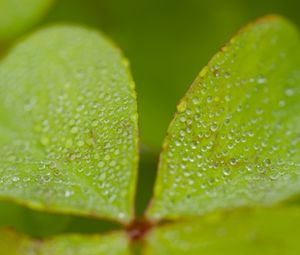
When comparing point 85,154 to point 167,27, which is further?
point 167,27

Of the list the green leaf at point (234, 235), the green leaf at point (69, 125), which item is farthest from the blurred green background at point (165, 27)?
the green leaf at point (234, 235)

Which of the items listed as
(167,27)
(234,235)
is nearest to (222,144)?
(234,235)

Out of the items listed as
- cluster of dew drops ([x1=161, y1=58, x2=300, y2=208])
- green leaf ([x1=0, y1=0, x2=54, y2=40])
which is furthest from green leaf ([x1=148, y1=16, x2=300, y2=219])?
green leaf ([x1=0, y1=0, x2=54, y2=40])

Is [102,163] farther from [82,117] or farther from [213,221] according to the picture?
[213,221]

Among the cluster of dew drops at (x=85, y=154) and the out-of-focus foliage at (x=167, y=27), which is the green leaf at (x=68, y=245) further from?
the out-of-focus foliage at (x=167, y=27)

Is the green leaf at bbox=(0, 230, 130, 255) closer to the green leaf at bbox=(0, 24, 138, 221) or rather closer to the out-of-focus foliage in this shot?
the green leaf at bbox=(0, 24, 138, 221)

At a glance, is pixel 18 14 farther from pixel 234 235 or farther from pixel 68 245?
pixel 234 235

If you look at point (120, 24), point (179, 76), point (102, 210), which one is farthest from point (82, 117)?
point (120, 24)
